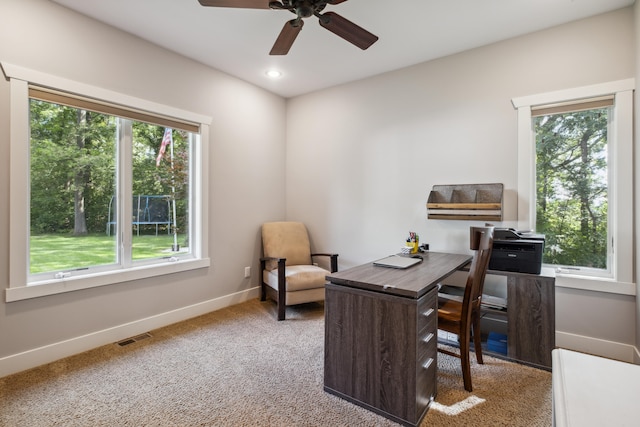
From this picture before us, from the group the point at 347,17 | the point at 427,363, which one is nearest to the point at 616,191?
the point at 427,363

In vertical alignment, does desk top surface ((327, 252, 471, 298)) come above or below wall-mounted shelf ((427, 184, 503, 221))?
below

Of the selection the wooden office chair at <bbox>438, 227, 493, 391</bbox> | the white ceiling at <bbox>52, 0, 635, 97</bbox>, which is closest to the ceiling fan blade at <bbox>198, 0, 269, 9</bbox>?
the white ceiling at <bbox>52, 0, 635, 97</bbox>

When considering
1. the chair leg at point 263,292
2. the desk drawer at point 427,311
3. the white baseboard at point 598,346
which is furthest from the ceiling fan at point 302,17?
the white baseboard at point 598,346

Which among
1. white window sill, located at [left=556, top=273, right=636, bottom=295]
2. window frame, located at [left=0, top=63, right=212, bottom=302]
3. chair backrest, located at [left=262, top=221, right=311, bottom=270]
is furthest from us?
chair backrest, located at [left=262, top=221, right=311, bottom=270]

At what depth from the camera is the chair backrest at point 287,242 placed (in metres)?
3.90

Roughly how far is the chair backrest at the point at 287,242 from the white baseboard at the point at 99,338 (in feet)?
2.40

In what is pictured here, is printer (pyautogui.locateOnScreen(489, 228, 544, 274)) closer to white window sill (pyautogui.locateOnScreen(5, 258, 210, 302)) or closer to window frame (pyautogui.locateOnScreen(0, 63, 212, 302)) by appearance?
white window sill (pyautogui.locateOnScreen(5, 258, 210, 302))

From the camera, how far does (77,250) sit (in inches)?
103

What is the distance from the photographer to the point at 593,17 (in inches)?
99.8

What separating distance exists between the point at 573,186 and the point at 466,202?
2.81 feet

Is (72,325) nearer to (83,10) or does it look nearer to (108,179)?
(108,179)

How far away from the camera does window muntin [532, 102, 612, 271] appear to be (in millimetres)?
2609

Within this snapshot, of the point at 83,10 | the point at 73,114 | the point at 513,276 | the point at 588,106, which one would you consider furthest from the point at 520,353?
the point at 83,10

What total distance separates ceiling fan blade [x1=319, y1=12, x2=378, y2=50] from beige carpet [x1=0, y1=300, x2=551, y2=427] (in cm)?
240
